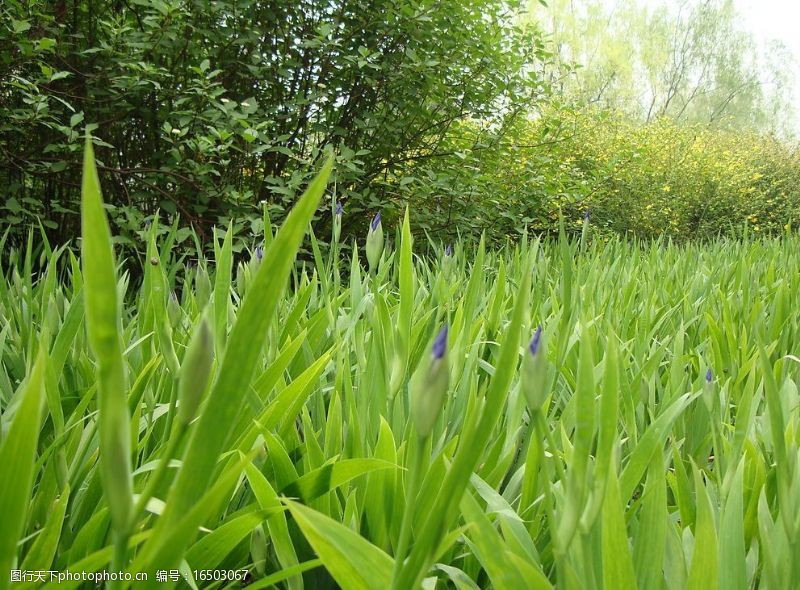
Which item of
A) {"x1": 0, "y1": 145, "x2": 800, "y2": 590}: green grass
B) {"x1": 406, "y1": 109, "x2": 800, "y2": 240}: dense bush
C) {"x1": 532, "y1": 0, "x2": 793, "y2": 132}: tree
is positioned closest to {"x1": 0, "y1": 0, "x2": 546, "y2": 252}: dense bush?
{"x1": 406, "y1": 109, "x2": 800, "y2": 240}: dense bush

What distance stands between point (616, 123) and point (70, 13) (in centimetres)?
675

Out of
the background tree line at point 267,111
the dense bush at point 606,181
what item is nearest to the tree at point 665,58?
the dense bush at point 606,181

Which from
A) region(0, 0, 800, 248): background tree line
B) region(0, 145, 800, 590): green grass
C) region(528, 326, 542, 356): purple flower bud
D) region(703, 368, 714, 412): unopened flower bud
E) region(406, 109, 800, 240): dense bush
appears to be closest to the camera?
region(0, 145, 800, 590): green grass

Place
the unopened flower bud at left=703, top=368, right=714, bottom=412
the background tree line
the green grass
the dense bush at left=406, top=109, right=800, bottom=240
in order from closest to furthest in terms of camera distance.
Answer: the green grass < the unopened flower bud at left=703, top=368, right=714, bottom=412 < the background tree line < the dense bush at left=406, top=109, right=800, bottom=240

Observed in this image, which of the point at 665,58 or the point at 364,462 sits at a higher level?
the point at 665,58

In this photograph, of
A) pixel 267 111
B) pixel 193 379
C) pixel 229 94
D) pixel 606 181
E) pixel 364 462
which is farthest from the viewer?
pixel 606 181

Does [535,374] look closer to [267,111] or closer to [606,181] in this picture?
[267,111]

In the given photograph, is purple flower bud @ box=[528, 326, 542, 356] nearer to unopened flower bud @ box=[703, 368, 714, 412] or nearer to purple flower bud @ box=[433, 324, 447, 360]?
purple flower bud @ box=[433, 324, 447, 360]

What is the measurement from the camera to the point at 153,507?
480 mm

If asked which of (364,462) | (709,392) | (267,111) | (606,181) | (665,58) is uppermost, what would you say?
(665,58)

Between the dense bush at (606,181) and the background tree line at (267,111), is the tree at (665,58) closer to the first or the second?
the dense bush at (606,181)

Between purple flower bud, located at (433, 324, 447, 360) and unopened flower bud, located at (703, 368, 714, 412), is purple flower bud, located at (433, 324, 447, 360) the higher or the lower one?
the higher one

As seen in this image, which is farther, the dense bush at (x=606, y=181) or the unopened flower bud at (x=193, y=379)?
the dense bush at (x=606, y=181)

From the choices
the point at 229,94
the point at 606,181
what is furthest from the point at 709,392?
the point at 606,181
